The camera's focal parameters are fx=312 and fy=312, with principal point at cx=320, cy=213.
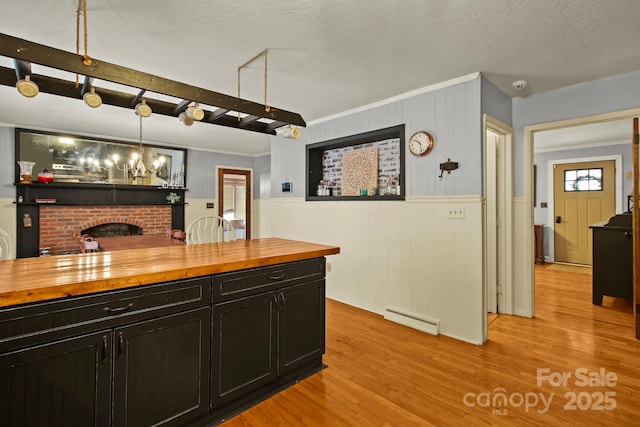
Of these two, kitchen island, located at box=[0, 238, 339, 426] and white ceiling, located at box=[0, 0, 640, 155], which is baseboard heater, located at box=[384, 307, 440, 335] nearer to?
kitchen island, located at box=[0, 238, 339, 426]

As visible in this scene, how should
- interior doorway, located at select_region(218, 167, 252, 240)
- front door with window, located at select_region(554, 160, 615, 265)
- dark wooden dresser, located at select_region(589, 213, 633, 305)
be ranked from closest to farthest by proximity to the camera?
dark wooden dresser, located at select_region(589, 213, 633, 305)
front door with window, located at select_region(554, 160, 615, 265)
interior doorway, located at select_region(218, 167, 252, 240)

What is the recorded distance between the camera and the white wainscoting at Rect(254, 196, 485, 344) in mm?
2844

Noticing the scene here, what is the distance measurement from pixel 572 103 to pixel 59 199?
7031 millimetres

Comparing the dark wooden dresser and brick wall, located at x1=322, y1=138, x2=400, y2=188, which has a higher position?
brick wall, located at x1=322, y1=138, x2=400, y2=188

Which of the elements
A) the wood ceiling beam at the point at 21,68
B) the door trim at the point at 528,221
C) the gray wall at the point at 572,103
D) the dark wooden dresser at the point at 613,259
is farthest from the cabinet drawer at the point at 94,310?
the dark wooden dresser at the point at 613,259

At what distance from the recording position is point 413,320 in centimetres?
316

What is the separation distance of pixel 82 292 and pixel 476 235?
9.23ft

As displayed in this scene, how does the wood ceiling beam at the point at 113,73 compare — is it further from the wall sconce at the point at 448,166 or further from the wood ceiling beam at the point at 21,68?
the wall sconce at the point at 448,166

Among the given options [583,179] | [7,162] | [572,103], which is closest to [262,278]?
[572,103]

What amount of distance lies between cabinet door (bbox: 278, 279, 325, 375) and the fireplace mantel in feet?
16.0

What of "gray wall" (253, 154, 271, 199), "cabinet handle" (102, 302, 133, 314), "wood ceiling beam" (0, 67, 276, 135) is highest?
"gray wall" (253, 154, 271, 199)

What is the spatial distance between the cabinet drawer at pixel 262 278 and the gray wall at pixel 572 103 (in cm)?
259

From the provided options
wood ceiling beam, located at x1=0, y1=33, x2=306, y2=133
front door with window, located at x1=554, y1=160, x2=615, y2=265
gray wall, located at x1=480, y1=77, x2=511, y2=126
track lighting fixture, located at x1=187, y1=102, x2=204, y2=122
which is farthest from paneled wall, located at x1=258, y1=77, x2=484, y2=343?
front door with window, located at x1=554, y1=160, x2=615, y2=265

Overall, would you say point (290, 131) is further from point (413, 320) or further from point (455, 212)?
point (413, 320)
